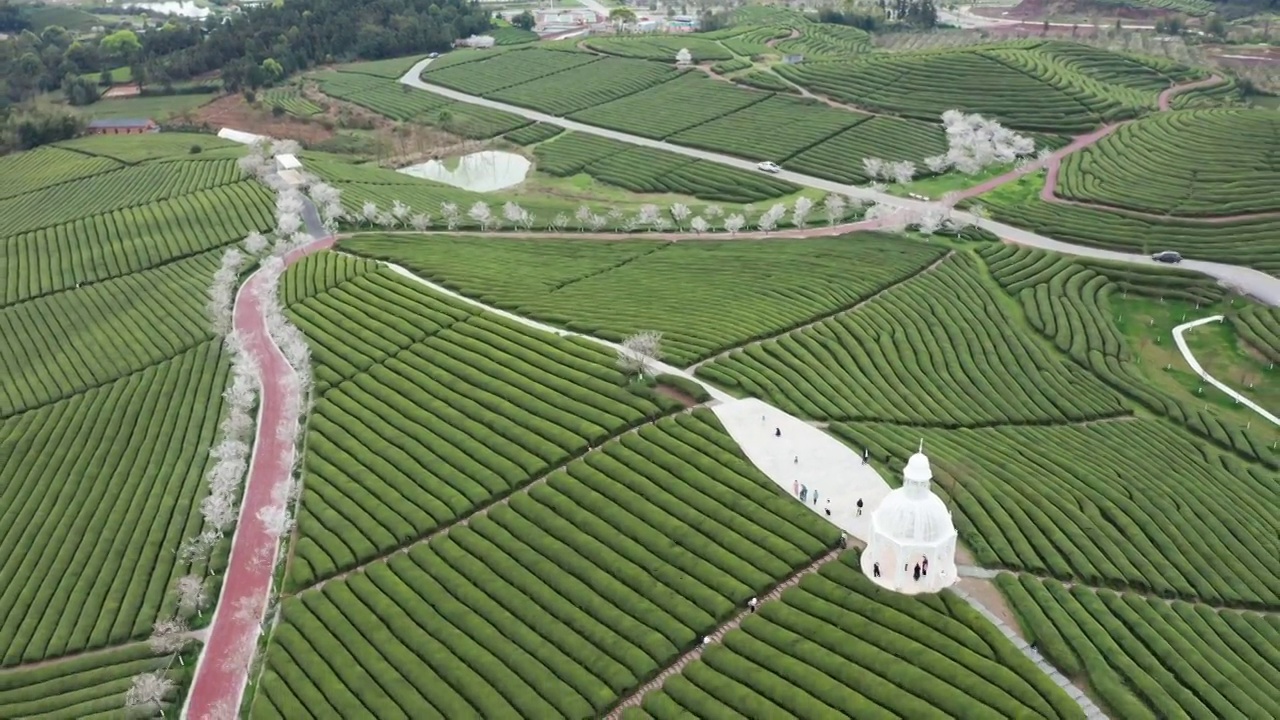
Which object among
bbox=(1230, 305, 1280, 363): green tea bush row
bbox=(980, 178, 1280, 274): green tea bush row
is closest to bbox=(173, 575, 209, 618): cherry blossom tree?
bbox=(1230, 305, 1280, 363): green tea bush row

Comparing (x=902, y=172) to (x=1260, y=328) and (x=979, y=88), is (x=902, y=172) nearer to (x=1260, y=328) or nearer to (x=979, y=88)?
(x=979, y=88)

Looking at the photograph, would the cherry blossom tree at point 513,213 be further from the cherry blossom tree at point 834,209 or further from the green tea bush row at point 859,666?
the green tea bush row at point 859,666

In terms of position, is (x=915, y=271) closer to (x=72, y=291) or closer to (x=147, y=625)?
(x=147, y=625)

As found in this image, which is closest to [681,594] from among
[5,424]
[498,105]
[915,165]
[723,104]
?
[5,424]

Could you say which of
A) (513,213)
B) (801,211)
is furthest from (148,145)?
(801,211)

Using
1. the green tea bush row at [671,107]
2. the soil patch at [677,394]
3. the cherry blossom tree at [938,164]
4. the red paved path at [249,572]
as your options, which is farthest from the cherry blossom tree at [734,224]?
the red paved path at [249,572]

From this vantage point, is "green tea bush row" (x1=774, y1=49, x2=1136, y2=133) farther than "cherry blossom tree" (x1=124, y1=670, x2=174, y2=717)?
Yes

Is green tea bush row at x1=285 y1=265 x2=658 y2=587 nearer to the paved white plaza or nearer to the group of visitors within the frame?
the paved white plaza
